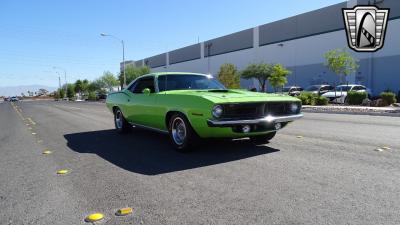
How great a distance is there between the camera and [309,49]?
41656 mm

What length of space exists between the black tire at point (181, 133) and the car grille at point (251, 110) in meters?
0.74

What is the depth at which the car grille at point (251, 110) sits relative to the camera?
5.38 meters

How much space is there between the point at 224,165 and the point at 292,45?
42.2 m

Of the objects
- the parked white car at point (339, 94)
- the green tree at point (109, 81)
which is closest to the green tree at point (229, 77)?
the parked white car at point (339, 94)

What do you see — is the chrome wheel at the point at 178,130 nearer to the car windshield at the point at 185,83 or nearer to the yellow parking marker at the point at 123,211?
the car windshield at the point at 185,83

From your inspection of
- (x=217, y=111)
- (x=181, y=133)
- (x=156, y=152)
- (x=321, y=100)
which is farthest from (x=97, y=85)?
(x=217, y=111)

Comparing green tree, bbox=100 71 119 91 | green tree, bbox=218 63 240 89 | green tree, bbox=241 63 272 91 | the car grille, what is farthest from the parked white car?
green tree, bbox=100 71 119 91

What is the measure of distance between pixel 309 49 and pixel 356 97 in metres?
20.0

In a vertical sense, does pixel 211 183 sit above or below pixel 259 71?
below

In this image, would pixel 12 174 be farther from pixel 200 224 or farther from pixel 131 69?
pixel 131 69

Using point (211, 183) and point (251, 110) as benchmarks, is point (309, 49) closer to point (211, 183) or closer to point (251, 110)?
point (251, 110)

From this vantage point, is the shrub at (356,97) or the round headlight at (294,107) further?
the shrub at (356,97)

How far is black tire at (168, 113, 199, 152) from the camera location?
5.79 m

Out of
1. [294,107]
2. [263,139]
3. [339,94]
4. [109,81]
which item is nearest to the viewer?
[294,107]
